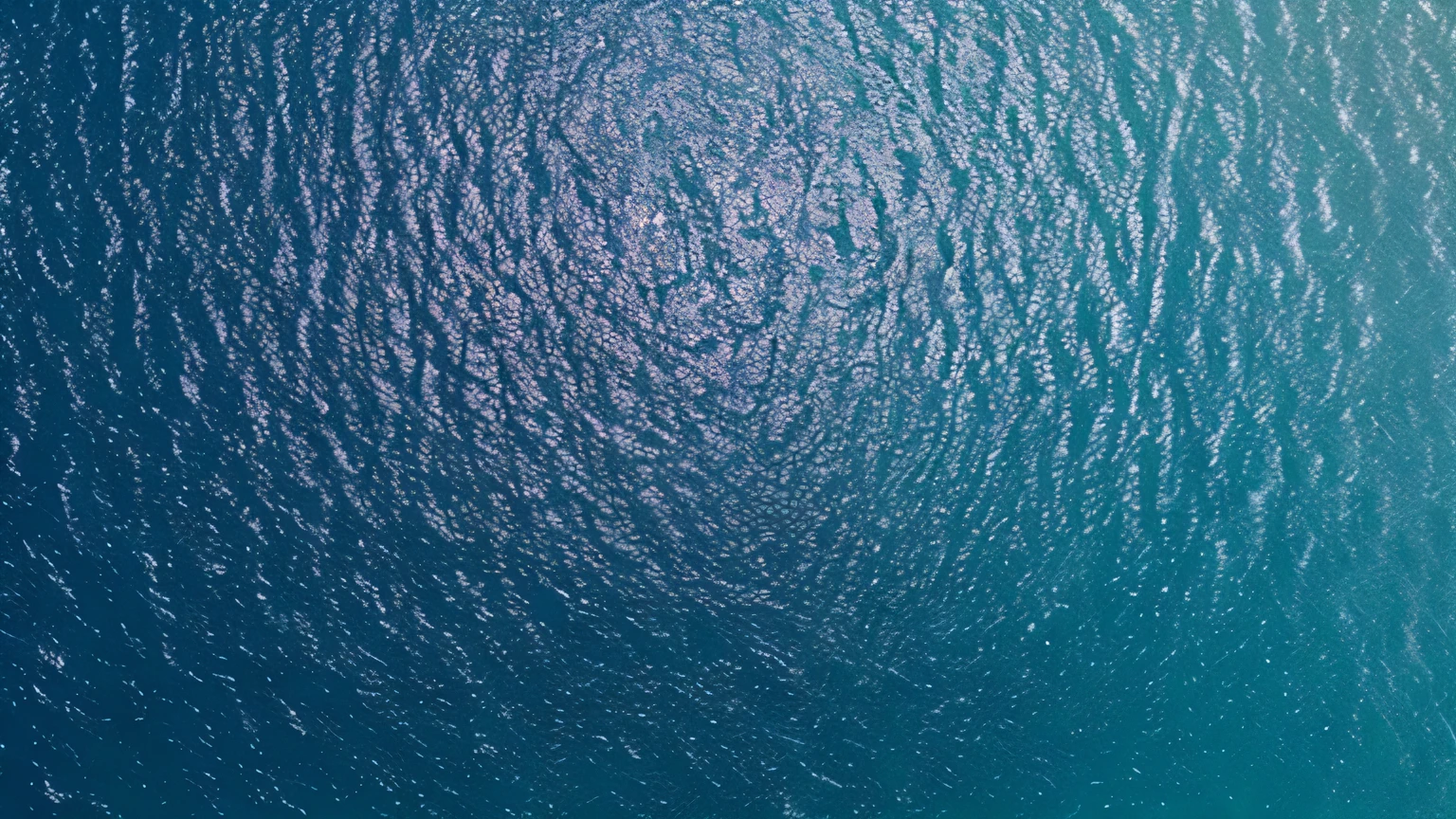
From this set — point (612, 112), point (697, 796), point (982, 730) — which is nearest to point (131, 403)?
point (612, 112)

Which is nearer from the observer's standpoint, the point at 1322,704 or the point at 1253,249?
the point at 1322,704

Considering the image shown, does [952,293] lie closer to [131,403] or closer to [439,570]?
[439,570]

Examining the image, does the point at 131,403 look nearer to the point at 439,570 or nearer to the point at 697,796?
the point at 439,570

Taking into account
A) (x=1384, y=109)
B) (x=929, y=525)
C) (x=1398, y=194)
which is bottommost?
(x=929, y=525)

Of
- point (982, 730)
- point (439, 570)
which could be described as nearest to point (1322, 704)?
point (982, 730)

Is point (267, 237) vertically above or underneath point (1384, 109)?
underneath

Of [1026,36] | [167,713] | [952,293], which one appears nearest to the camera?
[167,713]

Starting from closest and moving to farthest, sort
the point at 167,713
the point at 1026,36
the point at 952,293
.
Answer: the point at 167,713
the point at 952,293
the point at 1026,36
